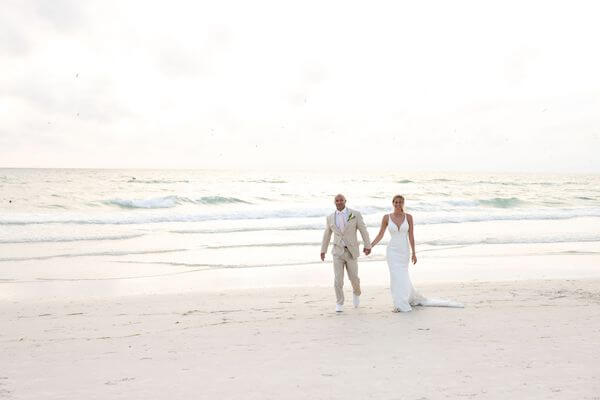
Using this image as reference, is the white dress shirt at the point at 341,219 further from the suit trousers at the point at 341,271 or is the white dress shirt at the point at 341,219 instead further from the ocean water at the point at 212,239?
the ocean water at the point at 212,239

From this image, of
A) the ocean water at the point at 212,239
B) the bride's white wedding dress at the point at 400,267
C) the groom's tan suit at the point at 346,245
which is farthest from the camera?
the ocean water at the point at 212,239

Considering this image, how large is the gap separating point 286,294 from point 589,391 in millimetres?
5748

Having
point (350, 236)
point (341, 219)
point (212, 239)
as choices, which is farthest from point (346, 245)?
point (212, 239)

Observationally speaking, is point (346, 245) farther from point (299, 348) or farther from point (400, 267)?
point (299, 348)

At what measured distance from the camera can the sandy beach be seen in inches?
192

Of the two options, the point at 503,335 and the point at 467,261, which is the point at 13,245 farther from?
the point at 503,335

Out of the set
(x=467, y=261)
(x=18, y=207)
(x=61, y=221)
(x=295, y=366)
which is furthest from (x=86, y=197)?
(x=295, y=366)

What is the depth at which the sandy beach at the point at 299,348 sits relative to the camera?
16.0 ft

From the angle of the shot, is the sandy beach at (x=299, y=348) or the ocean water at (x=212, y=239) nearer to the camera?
the sandy beach at (x=299, y=348)

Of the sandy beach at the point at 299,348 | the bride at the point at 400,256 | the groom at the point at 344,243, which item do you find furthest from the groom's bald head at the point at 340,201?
the sandy beach at the point at 299,348

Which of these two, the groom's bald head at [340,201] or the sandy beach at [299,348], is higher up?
the groom's bald head at [340,201]

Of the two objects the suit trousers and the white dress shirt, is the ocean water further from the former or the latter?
the white dress shirt

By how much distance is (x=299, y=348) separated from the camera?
20.1 ft

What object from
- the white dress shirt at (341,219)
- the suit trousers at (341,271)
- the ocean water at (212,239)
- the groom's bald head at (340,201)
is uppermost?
the groom's bald head at (340,201)
